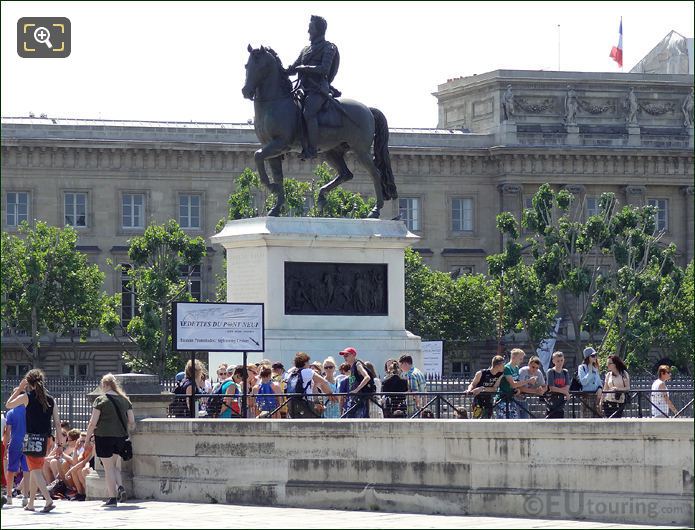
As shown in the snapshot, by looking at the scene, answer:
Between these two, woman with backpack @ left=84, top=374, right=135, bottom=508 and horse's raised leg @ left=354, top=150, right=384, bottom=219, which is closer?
woman with backpack @ left=84, top=374, right=135, bottom=508

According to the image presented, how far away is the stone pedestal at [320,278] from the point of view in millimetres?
31078

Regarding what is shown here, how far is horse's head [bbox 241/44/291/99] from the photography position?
3111 cm

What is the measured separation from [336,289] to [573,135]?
61.6m

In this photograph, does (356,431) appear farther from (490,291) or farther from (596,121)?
(596,121)

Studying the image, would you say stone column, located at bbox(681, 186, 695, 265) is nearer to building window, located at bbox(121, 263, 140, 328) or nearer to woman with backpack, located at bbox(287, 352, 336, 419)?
building window, located at bbox(121, 263, 140, 328)

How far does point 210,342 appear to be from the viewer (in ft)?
86.8

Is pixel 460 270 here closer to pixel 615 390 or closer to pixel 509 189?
pixel 509 189

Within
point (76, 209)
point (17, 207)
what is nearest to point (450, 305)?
point (76, 209)

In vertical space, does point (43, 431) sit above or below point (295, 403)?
below

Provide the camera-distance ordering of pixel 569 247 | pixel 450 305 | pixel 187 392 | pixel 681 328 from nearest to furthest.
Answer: pixel 187 392, pixel 681 328, pixel 569 247, pixel 450 305

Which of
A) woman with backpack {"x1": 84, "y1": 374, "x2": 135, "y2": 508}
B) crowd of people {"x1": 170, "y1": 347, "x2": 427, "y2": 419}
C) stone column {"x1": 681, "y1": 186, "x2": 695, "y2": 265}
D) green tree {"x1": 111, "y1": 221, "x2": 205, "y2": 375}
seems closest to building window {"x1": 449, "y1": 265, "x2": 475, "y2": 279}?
stone column {"x1": 681, "y1": 186, "x2": 695, "y2": 265}

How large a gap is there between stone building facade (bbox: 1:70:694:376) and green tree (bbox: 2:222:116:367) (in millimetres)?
6148

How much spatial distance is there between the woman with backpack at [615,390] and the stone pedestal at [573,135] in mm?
66101

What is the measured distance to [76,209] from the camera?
86.2 m
